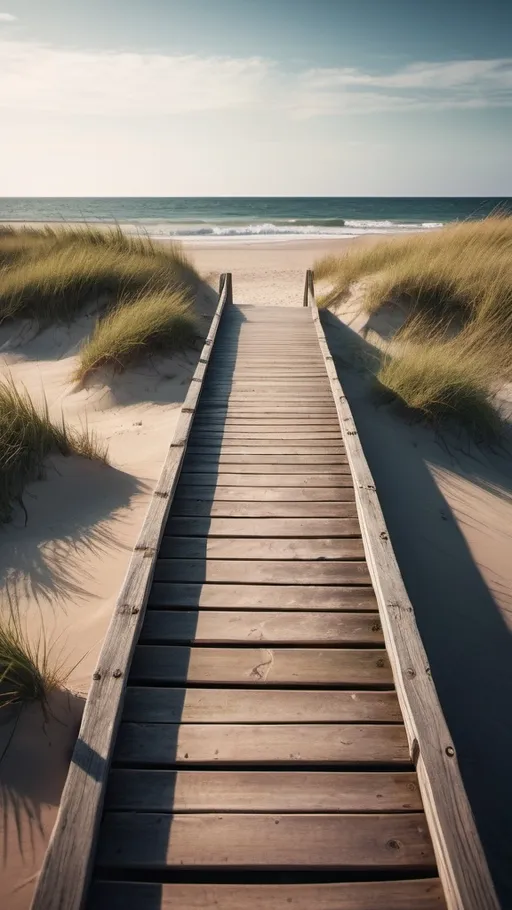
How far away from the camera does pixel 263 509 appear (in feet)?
12.5

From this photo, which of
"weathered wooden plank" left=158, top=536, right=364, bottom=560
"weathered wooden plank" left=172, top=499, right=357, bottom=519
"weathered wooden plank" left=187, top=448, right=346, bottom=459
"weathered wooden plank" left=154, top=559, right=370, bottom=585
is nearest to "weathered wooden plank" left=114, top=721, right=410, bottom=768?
"weathered wooden plank" left=154, top=559, right=370, bottom=585

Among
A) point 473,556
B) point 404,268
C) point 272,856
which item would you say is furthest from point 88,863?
point 404,268

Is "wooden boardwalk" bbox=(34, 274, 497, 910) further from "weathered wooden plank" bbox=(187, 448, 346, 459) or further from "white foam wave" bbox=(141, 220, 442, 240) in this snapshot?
"white foam wave" bbox=(141, 220, 442, 240)

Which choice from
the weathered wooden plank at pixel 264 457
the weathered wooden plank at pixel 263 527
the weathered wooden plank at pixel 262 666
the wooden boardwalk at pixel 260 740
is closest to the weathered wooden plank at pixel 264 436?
the weathered wooden plank at pixel 264 457

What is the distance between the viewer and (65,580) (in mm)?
3635

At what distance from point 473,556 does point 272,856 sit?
9.72 feet

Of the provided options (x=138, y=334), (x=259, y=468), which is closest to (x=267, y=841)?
(x=259, y=468)

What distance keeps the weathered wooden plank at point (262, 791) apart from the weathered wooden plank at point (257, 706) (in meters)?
0.23

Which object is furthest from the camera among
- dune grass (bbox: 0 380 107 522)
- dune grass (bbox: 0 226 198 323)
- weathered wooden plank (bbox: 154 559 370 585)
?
dune grass (bbox: 0 226 198 323)

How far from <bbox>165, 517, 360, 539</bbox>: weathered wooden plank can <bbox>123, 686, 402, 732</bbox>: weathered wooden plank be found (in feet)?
3.96

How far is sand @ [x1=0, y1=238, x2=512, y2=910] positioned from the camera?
237 centimetres

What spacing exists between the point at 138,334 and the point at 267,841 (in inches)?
262

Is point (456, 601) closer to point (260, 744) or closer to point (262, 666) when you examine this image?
point (262, 666)

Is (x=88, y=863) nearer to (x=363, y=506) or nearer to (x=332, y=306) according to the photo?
(x=363, y=506)
